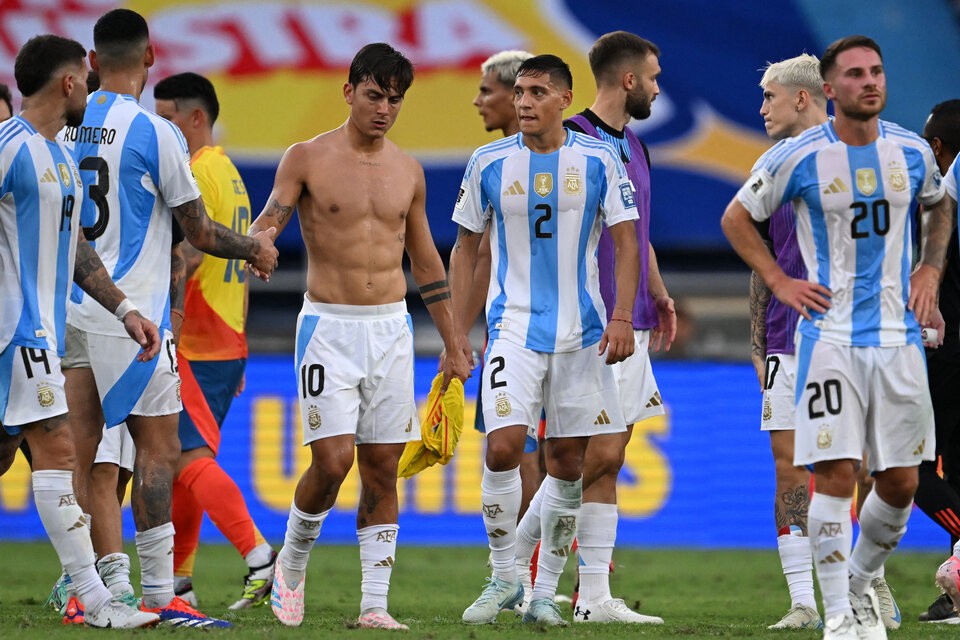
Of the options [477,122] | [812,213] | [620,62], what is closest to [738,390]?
[477,122]

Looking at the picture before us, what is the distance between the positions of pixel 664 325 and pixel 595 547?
4.35 ft

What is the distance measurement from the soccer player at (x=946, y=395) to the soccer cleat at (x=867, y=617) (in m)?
1.68

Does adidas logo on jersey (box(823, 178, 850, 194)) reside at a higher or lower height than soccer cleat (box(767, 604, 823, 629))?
higher

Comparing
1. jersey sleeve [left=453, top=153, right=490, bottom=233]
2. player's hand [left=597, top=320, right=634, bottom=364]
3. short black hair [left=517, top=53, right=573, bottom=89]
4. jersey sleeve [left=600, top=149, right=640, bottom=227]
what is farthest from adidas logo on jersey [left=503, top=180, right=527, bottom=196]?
player's hand [left=597, top=320, right=634, bottom=364]

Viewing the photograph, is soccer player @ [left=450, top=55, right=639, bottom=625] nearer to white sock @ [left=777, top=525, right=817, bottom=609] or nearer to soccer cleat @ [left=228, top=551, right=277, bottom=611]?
white sock @ [left=777, top=525, right=817, bottom=609]

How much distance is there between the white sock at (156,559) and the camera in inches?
271

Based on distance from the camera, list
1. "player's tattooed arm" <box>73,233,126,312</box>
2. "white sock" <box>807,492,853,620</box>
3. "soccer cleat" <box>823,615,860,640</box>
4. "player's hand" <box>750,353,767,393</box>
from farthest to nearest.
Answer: "player's hand" <box>750,353,767,393</box> → "player's tattooed arm" <box>73,233,126,312</box> → "white sock" <box>807,492,853,620</box> → "soccer cleat" <box>823,615,860,640</box>

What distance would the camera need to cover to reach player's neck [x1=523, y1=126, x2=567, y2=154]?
7.45m

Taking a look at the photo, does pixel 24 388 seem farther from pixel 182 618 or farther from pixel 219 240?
pixel 182 618

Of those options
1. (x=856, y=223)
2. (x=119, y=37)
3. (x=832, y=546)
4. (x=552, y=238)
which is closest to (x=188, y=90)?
(x=119, y=37)

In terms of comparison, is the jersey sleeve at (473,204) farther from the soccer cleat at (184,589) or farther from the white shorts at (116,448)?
the soccer cleat at (184,589)

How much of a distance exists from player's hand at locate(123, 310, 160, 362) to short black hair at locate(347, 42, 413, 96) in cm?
155

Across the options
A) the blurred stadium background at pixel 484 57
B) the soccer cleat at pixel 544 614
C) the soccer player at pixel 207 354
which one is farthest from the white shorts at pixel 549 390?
the blurred stadium background at pixel 484 57

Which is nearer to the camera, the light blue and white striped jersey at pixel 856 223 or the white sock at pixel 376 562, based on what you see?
the light blue and white striped jersey at pixel 856 223
